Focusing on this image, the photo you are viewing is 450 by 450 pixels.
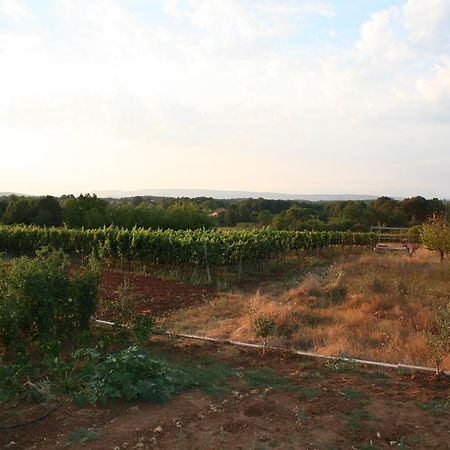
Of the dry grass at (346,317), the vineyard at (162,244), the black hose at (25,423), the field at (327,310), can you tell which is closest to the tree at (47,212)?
the vineyard at (162,244)

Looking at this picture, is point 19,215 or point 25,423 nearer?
point 25,423

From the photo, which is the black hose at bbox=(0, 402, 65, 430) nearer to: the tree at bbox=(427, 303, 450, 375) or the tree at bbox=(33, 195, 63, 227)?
the tree at bbox=(427, 303, 450, 375)

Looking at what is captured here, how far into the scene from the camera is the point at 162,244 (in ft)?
55.4

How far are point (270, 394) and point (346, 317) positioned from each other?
3.88 m

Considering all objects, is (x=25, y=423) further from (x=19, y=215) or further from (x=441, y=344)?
(x=19, y=215)

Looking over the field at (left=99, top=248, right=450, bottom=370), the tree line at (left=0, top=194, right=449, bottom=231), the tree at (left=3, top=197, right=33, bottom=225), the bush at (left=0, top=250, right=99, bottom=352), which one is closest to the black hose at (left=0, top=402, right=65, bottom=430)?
the bush at (left=0, top=250, right=99, bottom=352)

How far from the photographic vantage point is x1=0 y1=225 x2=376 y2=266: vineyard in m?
16.0

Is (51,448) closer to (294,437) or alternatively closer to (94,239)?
(294,437)

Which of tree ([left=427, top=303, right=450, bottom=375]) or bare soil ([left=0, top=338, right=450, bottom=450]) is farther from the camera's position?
tree ([left=427, top=303, right=450, bottom=375])

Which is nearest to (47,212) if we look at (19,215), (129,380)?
(19,215)

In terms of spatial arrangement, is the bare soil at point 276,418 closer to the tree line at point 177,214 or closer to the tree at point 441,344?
the tree at point 441,344

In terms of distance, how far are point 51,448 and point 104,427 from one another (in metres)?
0.48

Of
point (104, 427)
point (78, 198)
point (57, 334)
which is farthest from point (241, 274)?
point (78, 198)

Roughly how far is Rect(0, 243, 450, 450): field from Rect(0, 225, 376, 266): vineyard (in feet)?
21.5
